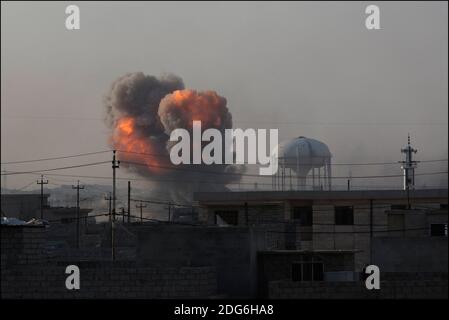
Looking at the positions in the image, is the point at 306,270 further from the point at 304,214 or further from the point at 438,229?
the point at 304,214

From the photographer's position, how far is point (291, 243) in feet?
157

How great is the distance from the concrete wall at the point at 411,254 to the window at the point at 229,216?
27.1m

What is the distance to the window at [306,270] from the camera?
2964 cm

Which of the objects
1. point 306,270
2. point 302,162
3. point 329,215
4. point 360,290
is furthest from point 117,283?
point 302,162

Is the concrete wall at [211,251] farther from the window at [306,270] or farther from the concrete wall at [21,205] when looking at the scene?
the concrete wall at [21,205]

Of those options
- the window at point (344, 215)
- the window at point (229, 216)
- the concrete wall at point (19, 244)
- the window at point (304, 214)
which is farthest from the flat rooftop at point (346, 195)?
the concrete wall at point (19, 244)

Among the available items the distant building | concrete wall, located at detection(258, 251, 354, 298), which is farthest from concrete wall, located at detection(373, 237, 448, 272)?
the distant building

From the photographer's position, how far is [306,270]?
30156 millimetres

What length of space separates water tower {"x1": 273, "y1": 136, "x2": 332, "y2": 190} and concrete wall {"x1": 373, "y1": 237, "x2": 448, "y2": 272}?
182 ft

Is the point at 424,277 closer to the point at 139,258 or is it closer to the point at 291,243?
the point at 139,258
